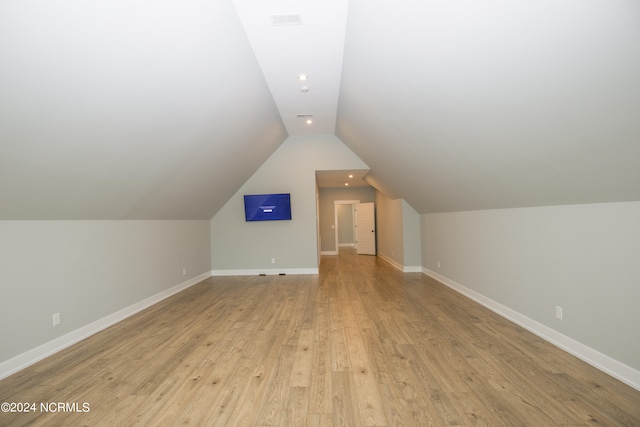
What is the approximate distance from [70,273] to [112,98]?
218 cm

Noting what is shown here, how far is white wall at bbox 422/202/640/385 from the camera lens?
2375mm

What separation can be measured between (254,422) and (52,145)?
260 cm

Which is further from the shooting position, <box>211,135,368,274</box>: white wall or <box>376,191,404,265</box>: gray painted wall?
<box>376,191,404,265</box>: gray painted wall

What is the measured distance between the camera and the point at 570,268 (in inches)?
115

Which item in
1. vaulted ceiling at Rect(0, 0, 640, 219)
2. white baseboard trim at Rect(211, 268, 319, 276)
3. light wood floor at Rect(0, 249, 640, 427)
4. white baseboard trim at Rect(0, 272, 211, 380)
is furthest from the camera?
white baseboard trim at Rect(211, 268, 319, 276)

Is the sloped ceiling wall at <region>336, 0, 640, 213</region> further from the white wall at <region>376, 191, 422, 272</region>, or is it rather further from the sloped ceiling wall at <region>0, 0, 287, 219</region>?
the white wall at <region>376, 191, 422, 272</region>

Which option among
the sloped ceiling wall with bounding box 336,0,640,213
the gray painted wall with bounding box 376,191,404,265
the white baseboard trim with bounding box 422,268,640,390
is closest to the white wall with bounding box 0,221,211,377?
the sloped ceiling wall with bounding box 336,0,640,213

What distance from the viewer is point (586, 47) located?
163 cm

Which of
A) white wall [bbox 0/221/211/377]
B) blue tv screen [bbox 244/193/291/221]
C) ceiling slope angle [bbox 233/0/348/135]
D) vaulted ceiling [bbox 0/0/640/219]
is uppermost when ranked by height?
ceiling slope angle [bbox 233/0/348/135]

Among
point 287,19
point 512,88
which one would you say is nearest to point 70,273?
point 287,19

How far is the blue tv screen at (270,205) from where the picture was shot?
7207mm

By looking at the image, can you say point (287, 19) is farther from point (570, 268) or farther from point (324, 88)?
point (570, 268)

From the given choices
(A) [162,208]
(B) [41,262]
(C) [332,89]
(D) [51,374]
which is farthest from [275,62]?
(D) [51,374]

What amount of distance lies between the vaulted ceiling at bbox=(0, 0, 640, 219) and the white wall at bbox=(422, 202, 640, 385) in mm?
228
